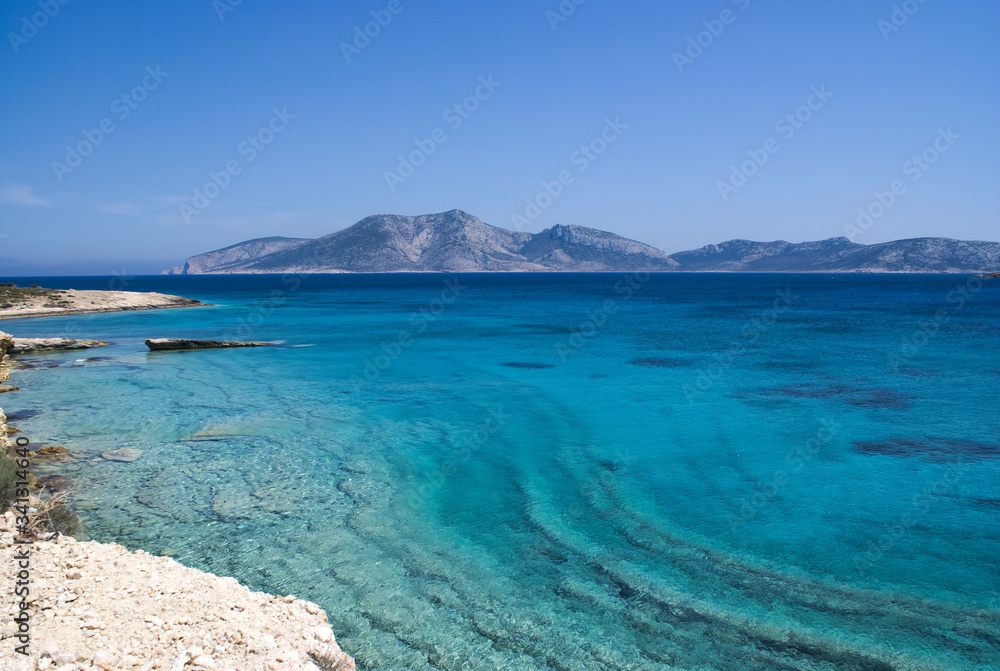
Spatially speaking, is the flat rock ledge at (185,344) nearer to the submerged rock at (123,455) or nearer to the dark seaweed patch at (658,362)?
the submerged rock at (123,455)

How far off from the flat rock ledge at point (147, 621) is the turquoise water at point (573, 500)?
3.98 ft

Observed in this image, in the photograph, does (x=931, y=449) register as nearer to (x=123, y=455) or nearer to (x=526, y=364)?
(x=526, y=364)

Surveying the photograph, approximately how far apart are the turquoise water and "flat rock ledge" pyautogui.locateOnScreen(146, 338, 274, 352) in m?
4.41

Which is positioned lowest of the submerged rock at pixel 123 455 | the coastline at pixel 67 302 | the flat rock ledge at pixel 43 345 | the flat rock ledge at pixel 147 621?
the submerged rock at pixel 123 455

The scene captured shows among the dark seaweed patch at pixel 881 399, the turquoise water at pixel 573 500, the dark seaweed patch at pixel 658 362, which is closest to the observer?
the turquoise water at pixel 573 500

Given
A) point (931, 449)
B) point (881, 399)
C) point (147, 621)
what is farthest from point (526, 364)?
point (147, 621)

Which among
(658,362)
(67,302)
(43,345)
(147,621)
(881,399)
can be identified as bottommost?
(147,621)

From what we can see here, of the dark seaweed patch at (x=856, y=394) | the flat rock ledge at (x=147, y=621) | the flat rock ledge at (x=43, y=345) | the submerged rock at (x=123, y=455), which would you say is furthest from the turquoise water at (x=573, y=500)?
the flat rock ledge at (x=43, y=345)

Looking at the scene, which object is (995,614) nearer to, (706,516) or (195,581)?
(706,516)

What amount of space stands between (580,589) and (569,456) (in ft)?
21.2

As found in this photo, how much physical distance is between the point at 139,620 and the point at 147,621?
84 millimetres

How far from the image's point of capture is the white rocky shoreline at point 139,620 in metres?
5.44

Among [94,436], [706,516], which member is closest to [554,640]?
[706,516]

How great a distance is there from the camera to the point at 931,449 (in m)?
15.4
